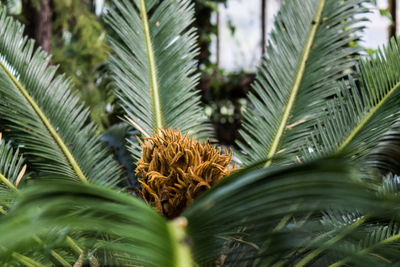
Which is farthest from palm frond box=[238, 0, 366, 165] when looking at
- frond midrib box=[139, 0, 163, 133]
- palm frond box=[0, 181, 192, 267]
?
palm frond box=[0, 181, 192, 267]

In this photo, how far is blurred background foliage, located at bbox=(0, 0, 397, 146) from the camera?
135 inches

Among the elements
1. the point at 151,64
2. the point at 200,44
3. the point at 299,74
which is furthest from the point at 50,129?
the point at 200,44

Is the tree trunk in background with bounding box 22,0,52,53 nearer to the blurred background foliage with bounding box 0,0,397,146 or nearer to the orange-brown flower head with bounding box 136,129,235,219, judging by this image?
the blurred background foliage with bounding box 0,0,397,146

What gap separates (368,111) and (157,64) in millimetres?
981

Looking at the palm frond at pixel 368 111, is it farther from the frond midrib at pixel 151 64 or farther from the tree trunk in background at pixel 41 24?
the tree trunk in background at pixel 41 24

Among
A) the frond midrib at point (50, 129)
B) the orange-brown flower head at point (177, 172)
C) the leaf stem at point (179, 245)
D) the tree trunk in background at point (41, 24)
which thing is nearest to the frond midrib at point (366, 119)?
the orange-brown flower head at point (177, 172)

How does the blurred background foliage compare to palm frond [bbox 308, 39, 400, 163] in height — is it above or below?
above

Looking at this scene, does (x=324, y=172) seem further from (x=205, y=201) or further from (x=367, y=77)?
(x=367, y=77)

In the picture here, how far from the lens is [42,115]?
1.75 meters

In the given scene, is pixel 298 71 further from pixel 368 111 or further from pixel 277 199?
pixel 277 199

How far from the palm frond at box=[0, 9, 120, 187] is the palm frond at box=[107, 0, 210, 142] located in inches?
10.5

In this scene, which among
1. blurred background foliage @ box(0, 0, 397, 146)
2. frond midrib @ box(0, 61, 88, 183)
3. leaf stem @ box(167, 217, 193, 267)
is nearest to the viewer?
leaf stem @ box(167, 217, 193, 267)

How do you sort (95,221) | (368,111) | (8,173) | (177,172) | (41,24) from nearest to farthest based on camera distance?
(95,221)
(177,172)
(8,173)
(368,111)
(41,24)

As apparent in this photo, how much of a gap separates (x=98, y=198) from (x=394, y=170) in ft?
6.31
